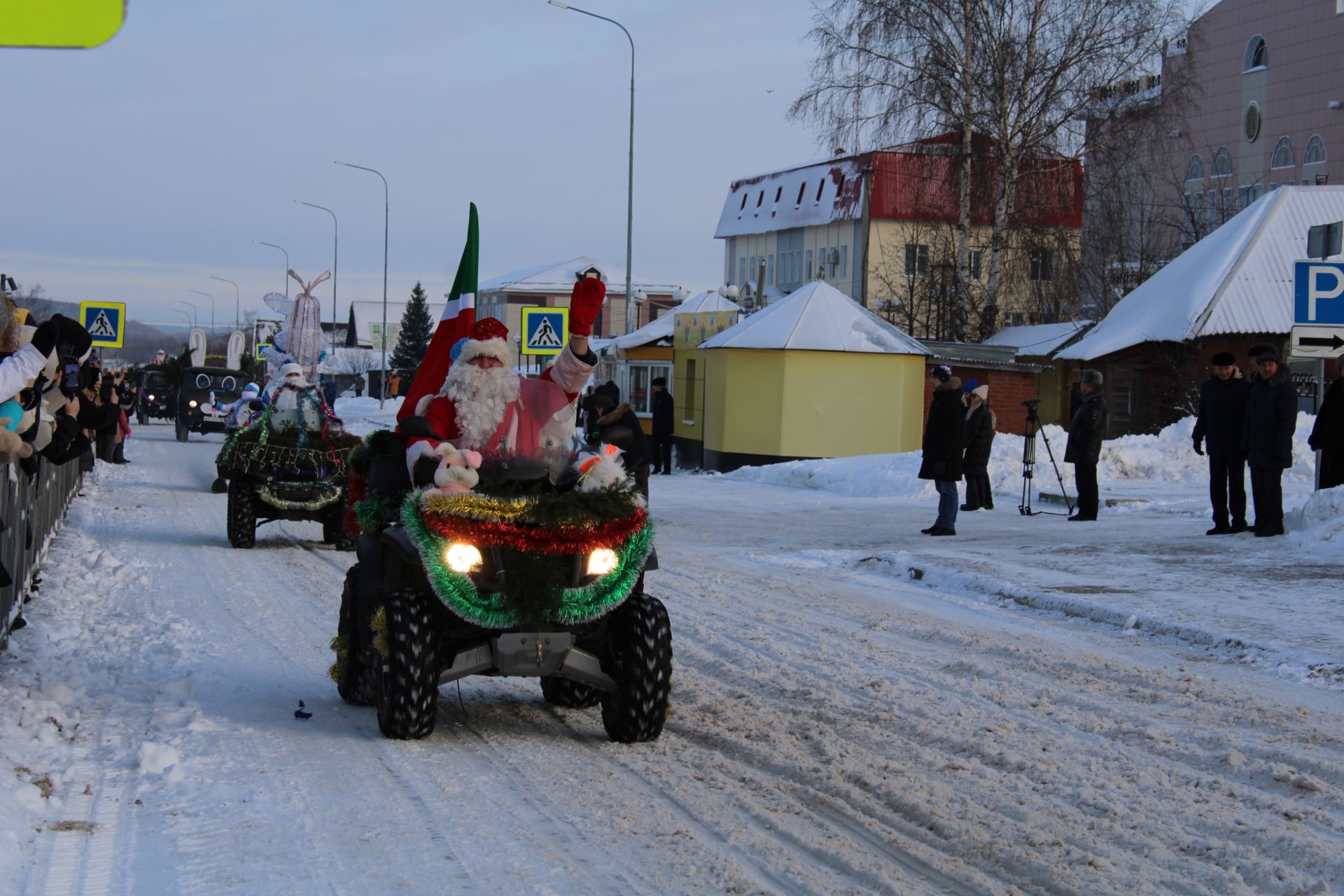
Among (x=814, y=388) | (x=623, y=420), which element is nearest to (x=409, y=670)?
(x=623, y=420)

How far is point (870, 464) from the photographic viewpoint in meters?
25.6

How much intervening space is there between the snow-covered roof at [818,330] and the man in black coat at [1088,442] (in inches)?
479

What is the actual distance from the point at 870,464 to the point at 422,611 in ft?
63.6

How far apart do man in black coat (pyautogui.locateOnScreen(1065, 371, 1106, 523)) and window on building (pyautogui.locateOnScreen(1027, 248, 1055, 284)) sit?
21457mm

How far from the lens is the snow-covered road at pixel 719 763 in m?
5.12

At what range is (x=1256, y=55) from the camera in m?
57.8

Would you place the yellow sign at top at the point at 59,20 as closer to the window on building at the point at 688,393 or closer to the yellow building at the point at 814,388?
the yellow building at the point at 814,388

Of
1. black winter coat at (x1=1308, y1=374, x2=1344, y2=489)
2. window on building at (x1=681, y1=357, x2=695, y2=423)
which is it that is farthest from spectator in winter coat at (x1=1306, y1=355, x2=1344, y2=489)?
window on building at (x1=681, y1=357, x2=695, y2=423)

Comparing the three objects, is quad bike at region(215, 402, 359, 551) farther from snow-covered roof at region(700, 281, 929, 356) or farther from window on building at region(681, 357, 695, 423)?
window on building at region(681, 357, 695, 423)

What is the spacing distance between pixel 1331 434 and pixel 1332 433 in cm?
2

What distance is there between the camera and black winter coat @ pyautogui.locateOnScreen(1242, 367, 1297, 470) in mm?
14734

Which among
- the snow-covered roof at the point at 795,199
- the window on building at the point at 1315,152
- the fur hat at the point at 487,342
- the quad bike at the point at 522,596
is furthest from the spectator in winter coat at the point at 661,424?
the window on building at the point at 1315,152

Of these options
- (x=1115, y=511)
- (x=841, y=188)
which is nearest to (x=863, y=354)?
(x=1115, y=511)

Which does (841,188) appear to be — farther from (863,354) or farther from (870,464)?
(870,464)
